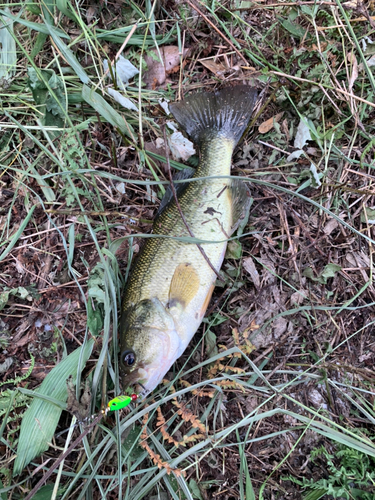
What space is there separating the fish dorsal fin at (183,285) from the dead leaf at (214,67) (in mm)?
1833

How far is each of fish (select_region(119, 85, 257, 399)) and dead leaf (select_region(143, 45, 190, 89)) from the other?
50 centimetres

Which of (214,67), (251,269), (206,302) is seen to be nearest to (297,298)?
(251,269)

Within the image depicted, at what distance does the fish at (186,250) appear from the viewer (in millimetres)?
2494

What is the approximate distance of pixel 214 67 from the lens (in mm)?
3105

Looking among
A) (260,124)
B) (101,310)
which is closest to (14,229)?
(101,310)

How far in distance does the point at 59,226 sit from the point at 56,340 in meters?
1.04

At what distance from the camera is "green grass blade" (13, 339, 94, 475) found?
104 inches

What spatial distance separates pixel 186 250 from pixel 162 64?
1857 millimetres

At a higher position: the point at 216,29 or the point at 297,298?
the point at 216,29

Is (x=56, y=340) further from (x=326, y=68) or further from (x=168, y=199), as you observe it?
(x=326, y=68)

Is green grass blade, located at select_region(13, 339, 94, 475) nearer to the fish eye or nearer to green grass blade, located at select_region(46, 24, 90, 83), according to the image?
the fish eye

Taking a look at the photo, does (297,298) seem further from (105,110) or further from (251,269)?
(105,110)

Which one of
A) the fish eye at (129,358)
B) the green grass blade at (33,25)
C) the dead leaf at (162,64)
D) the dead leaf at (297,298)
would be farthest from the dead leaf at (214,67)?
the fish eye at (129,358)

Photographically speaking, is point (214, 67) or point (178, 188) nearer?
point (178, 188)
